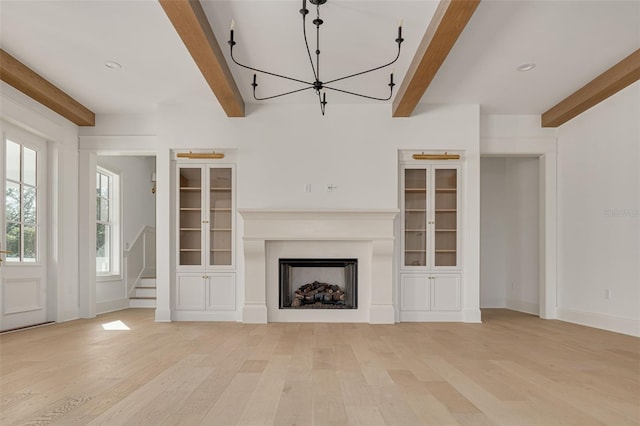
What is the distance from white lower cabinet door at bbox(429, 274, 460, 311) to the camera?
5.84 metres

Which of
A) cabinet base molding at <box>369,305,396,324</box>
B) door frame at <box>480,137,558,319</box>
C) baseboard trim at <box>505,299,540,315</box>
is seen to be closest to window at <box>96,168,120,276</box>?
cabinet base molding at <box>369,305,396,324</box>

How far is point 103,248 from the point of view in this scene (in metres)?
7.23

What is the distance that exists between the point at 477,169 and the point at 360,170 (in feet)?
5.07

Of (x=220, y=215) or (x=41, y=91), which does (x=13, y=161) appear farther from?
(x=220, y=215)

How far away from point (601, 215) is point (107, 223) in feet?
23.4

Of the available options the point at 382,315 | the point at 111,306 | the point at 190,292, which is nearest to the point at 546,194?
the point at 382,315

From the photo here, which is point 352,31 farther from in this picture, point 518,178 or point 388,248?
point 518,178

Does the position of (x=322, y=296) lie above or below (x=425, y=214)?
below

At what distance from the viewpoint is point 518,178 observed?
23.3ft

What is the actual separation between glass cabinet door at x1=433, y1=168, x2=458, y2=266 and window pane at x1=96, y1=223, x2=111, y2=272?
5.16 metres

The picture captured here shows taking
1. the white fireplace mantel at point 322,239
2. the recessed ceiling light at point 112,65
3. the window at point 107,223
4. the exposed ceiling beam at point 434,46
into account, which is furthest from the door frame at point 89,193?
the exposed ceiling beam at point 434,46

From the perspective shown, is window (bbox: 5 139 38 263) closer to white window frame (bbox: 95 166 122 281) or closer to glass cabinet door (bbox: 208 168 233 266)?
white window frame (bbox: 95 166 122 281)

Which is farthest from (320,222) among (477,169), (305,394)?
(305,394)

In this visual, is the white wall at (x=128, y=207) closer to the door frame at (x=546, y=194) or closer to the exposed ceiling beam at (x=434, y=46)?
the exposed ceiling beam at (x=434, y=46)
